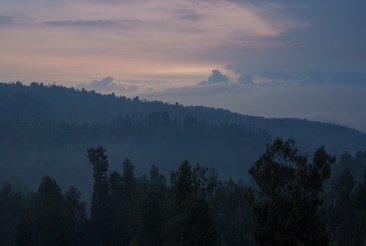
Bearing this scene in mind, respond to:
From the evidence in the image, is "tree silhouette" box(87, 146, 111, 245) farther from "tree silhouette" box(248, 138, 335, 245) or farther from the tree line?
"tree silhouette" box(248, 138, 335, 245)

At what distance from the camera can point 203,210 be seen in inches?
1820

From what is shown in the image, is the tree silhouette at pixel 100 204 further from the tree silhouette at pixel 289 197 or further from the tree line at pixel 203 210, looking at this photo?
the tree silhouette at pixel 289 197

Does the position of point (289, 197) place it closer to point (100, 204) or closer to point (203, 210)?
point (203, 210)

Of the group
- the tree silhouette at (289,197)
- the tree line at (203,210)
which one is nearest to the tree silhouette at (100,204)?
the tree line at (203,210)

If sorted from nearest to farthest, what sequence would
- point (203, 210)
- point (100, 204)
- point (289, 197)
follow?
1. point (289, 197)
2. point (203, 210)
3. point (100, 204)

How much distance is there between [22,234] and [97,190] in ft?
58.7

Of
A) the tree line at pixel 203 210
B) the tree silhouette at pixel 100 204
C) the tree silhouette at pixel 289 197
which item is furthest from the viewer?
the tree silhouette at pixel 100 204

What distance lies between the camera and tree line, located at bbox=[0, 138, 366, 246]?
32062 mm

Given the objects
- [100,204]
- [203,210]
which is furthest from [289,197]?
[100,204]

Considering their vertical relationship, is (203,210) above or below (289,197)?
below

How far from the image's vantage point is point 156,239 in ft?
199

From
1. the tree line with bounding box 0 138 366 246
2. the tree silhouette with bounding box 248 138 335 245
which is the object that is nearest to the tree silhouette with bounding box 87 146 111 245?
the tree line with bounding box 0 138 366 246

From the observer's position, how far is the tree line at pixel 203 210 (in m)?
32.1

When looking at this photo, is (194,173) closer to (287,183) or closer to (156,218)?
(156,218)
